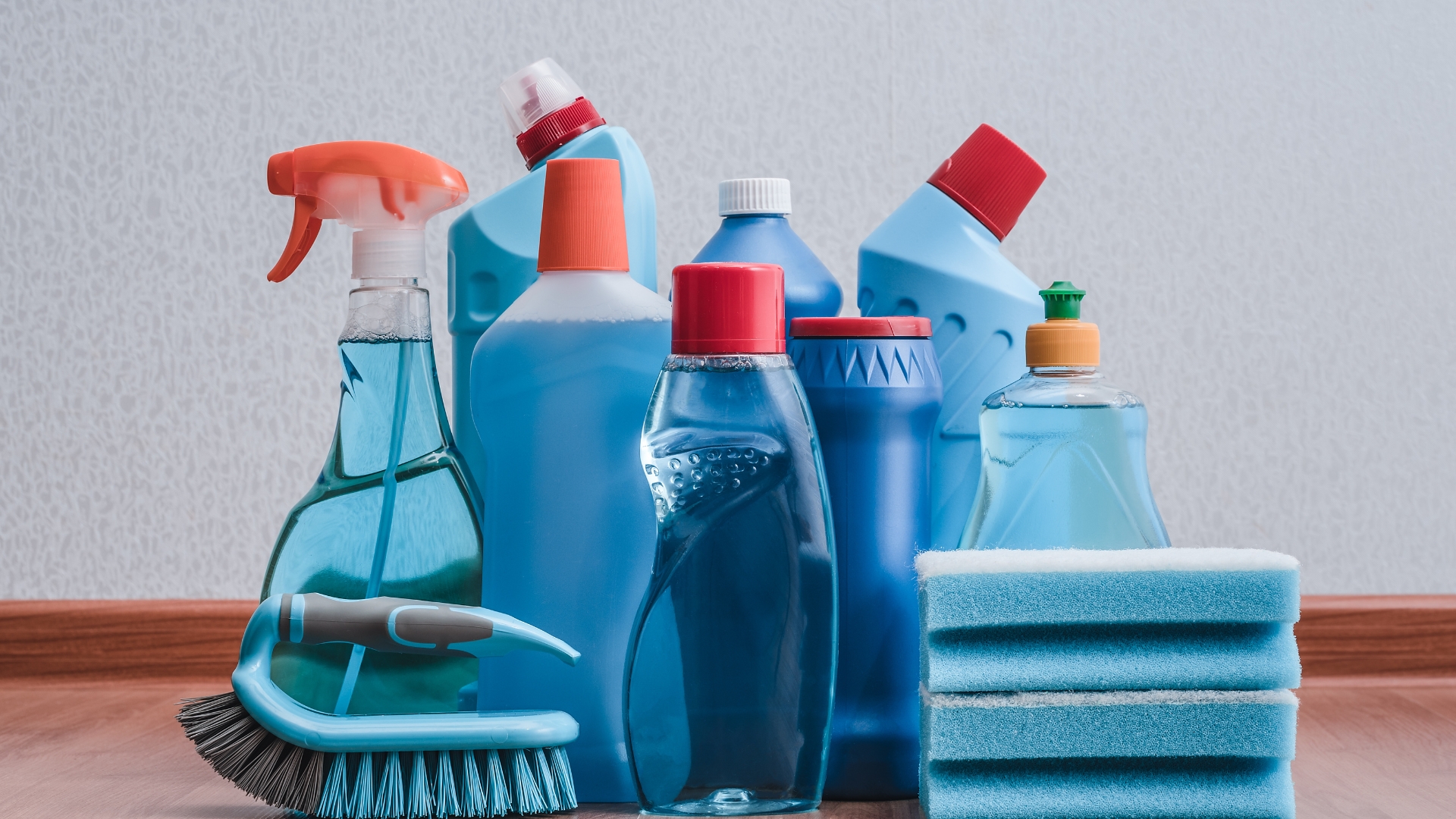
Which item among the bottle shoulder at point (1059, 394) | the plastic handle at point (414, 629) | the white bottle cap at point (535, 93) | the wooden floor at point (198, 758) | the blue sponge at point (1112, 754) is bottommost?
the wooden floor at point (198, 758)

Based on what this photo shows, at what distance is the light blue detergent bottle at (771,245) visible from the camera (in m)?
0.46

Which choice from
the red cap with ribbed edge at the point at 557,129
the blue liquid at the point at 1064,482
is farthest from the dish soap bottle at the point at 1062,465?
the red cap with ribbed edge at the point at 557,129

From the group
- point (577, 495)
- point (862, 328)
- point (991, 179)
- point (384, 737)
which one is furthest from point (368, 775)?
point (991, 179)

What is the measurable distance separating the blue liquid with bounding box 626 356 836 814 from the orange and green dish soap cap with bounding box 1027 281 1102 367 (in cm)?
10

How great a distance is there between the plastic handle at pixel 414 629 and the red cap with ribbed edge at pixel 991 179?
0.80ft

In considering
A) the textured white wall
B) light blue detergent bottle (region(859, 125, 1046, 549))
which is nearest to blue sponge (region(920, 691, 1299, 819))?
light blue detergent bottle (region(859, 125, 1046, 549))

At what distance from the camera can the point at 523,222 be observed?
48 cm

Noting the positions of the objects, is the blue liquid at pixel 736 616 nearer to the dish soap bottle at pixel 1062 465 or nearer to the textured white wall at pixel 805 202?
the dish soap bottle at pixel 1062 465

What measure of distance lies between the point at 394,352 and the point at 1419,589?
0.60 meters

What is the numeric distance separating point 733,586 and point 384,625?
0.38ft

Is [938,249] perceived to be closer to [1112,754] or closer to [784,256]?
[784,256]

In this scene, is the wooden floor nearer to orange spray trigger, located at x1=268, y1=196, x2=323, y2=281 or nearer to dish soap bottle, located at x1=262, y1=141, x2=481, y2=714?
dish soap bottle, located at x1=262, y1=141, x2=481, y2=714

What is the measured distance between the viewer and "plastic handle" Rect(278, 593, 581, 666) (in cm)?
37

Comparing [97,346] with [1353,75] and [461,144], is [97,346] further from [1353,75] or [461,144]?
[1353,75]
